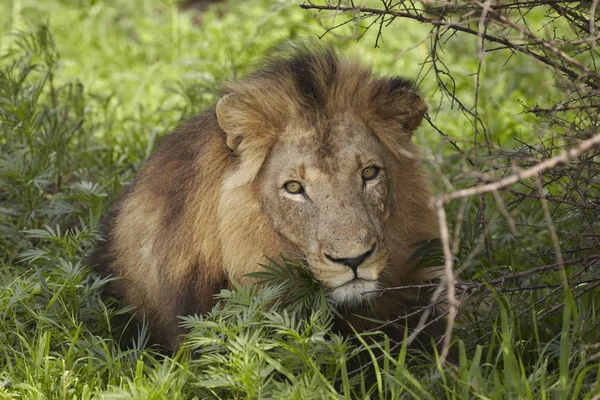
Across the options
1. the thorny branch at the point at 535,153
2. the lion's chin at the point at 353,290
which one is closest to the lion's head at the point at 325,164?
the lion's chin at the point at 353,290

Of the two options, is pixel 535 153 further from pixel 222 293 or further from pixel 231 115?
pixel 222 293

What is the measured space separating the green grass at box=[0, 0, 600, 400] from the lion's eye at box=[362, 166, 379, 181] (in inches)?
16.5

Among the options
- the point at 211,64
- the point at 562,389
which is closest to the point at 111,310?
the point at 562,389

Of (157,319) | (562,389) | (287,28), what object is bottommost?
(157,319)

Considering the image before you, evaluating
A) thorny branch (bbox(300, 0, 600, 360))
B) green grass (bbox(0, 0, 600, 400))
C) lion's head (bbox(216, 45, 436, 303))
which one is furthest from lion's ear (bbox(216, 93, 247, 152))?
green grass (bbox(0, 0, 600, 400))

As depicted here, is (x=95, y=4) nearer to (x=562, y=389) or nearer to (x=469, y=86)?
(x=469, y=86)

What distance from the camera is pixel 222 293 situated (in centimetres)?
349

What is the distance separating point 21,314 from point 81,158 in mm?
2122

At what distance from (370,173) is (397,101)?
0.39 metres

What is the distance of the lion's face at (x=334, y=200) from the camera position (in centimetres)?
352

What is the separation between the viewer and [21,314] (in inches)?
160

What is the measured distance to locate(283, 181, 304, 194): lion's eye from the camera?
3748 millimetres

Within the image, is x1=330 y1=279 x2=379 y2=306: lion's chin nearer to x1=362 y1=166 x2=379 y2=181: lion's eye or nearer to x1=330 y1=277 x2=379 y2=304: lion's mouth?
x1=330 y1=277 x2=379 y2=304: lion's mouth

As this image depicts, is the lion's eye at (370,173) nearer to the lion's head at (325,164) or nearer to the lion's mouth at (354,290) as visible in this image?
the lion's head at (325,164)
